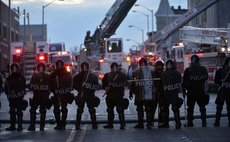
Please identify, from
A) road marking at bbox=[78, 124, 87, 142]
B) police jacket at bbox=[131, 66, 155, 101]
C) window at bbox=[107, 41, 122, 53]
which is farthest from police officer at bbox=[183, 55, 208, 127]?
window at bbox=[107, 41, 122, 53]

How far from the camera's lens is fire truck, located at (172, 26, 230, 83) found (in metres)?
35.7

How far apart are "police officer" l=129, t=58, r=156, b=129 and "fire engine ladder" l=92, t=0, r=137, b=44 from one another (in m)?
20.5

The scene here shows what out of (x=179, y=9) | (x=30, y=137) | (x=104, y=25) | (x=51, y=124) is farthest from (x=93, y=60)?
(x=179, y=9)

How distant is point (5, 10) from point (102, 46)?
123 feet

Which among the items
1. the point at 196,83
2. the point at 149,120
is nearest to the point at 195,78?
the point at 196,83

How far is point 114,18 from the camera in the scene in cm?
4166

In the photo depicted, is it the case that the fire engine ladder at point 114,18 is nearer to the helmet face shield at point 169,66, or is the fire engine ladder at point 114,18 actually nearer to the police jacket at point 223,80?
the police jacket at point 223,80

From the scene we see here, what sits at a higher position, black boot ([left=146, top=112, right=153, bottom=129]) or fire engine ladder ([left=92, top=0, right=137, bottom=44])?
fire engine ladder ([left=92, top=0, right=137, bottom=44])

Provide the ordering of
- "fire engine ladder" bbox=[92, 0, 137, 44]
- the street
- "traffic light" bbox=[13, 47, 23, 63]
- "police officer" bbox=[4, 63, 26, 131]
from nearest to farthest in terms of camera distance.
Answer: the street → "police officer" bbox=[4, 63, 26, 131] → "fire engine ladder" bbox=[92, 0, 137, 44] → "traffic light" bbox=[13, 47, 23, 63]

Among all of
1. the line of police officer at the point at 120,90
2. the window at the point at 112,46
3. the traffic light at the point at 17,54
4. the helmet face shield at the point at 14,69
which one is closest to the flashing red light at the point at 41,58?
the traffic light at the point at 17,54

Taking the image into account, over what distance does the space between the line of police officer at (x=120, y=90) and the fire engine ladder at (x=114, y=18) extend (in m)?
20.5

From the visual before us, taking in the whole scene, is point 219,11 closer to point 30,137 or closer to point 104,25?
point 104,25

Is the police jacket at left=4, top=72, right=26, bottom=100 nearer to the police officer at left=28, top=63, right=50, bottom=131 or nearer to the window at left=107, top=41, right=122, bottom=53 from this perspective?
the police officer at left=28, top=63, right=50, bottom=131

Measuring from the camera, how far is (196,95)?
57.6ft
